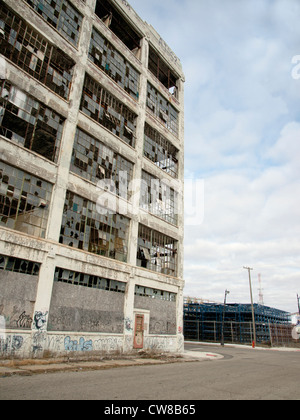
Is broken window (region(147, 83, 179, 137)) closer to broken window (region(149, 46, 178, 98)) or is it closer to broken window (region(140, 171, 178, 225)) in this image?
broken window (region(149, 46, 178, 98))

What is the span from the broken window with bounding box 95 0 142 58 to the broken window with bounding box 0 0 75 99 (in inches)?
293

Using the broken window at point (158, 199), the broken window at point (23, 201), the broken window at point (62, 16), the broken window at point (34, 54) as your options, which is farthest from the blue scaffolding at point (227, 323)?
the broken window at point (62, 16)

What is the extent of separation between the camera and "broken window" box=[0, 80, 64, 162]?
1445 centimetres

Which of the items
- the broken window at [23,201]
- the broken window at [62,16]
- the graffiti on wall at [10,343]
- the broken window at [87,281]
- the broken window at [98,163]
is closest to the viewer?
the graffiti on wall at [10,343]

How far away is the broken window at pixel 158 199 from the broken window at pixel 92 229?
127 inches

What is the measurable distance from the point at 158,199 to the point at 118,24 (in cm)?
1452

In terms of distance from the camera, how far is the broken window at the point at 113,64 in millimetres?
20641

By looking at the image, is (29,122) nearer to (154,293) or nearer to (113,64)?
(113,64)

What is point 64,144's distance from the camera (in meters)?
16.8

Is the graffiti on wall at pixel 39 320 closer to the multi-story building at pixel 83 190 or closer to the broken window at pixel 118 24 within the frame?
the multi-story building at pixel 83 190

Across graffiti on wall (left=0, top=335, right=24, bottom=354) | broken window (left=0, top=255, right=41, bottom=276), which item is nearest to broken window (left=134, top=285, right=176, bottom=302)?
broken window (left=0, top=255, right=41, bottom=276)

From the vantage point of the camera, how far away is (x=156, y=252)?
74.9ft

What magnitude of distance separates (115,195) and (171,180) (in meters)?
7.88
